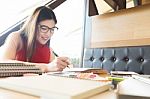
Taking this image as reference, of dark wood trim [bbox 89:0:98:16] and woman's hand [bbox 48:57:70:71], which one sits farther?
dark wood trim [bbox 89:0:98:16]

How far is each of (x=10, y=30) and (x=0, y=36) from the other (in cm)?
13

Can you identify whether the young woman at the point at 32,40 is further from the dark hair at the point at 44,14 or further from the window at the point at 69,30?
the window at the point at 69,30

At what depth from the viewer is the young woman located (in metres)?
1.77

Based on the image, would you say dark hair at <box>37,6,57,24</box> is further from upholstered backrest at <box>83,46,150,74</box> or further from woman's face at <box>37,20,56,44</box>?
upholstered backrest at <box>83,46,150,74</box>

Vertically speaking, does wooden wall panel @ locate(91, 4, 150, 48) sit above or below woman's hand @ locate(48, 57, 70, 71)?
above

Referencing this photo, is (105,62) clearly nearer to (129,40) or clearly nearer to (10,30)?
(129,40)

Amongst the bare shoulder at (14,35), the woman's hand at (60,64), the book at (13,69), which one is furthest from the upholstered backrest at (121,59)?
the book at (13,69)

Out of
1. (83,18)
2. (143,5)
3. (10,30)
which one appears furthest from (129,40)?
(10,30)

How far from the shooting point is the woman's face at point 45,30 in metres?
1.91

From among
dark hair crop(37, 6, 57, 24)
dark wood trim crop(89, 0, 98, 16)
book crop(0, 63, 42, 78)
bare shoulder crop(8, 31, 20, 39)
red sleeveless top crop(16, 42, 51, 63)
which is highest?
dark wood trim crop(89, 0, 98, 16)

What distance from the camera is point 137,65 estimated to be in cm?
163

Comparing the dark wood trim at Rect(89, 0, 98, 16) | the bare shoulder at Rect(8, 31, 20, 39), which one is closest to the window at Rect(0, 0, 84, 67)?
the dark wood trim at Rect(89, 0, 98, 16)

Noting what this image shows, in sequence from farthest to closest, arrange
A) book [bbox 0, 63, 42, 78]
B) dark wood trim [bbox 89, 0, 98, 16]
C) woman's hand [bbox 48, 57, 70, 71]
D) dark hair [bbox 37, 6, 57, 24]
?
dark wood trim [bbox 89, 0, 98, 16] → dark hair [bbox 37, 6, 57, 24] → woman's hand [bbox 48, 57, 70, 71] → book [bbox 0, 63, 42, 78]

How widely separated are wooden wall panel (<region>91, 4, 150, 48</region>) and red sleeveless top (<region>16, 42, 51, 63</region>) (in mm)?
559
